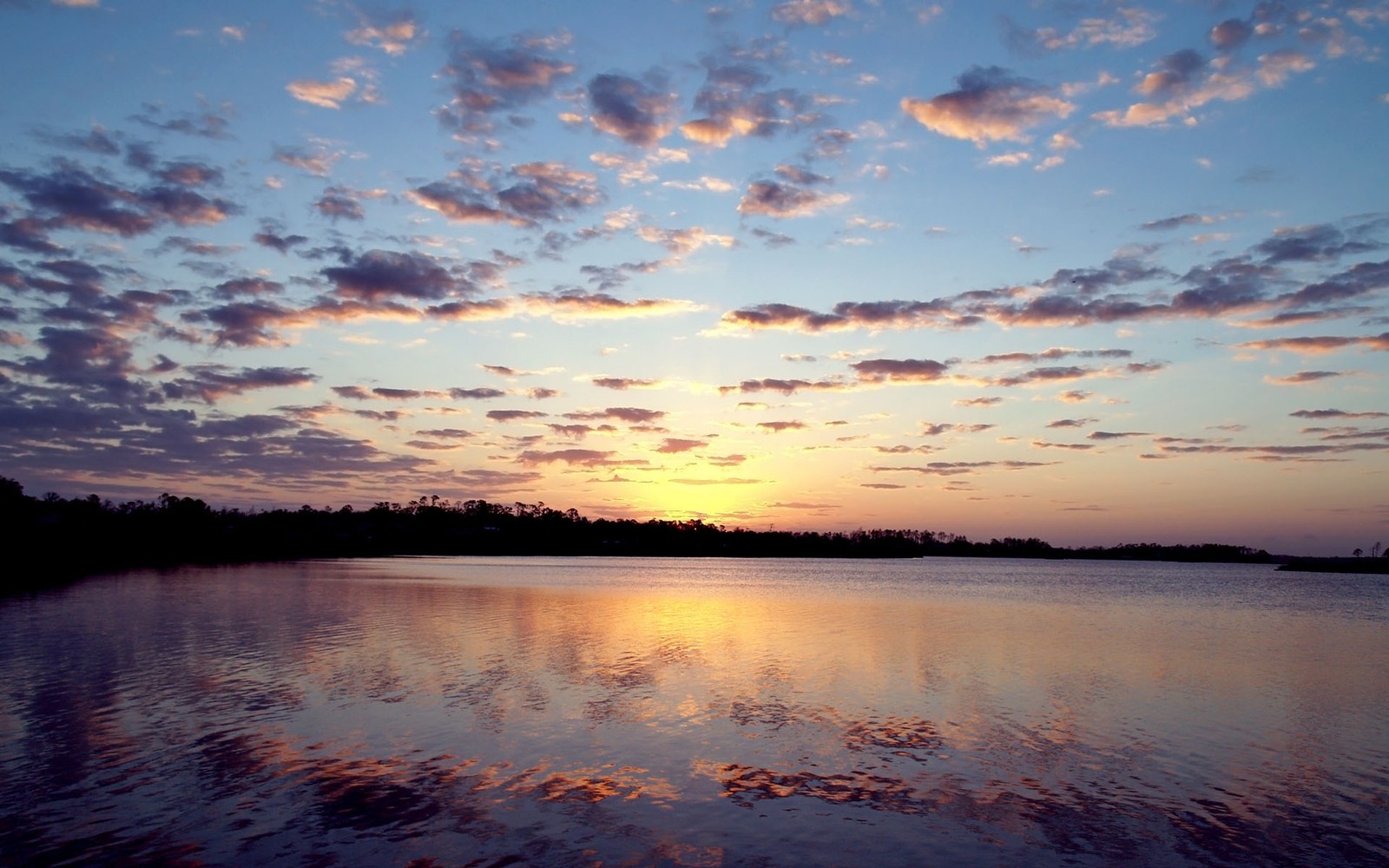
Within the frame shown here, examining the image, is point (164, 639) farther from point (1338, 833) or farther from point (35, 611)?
point (1338, 833)

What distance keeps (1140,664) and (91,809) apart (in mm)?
33275

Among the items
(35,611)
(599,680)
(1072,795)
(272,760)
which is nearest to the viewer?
(1072,795)

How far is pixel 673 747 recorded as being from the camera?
755 inches

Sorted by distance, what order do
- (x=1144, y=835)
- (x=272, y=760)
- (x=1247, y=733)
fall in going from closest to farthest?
(x=1144, y=835), (x=272, y=760), (x=1247, y=733)

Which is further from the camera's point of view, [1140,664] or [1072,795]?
[1140,664]

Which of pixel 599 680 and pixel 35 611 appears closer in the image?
pixel 599 680

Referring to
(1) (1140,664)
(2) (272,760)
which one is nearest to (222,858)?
(2) (272,760)

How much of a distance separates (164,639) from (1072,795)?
3333 centimetres

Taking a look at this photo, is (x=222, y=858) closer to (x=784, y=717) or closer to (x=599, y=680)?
(x=784, y=717)

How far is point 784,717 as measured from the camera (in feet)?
73.7

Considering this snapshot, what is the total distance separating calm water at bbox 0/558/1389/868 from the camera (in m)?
13.4

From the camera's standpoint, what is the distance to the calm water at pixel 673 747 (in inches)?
529

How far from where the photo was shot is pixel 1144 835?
555 inches

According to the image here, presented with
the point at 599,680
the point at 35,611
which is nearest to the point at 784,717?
the point at 599,680
